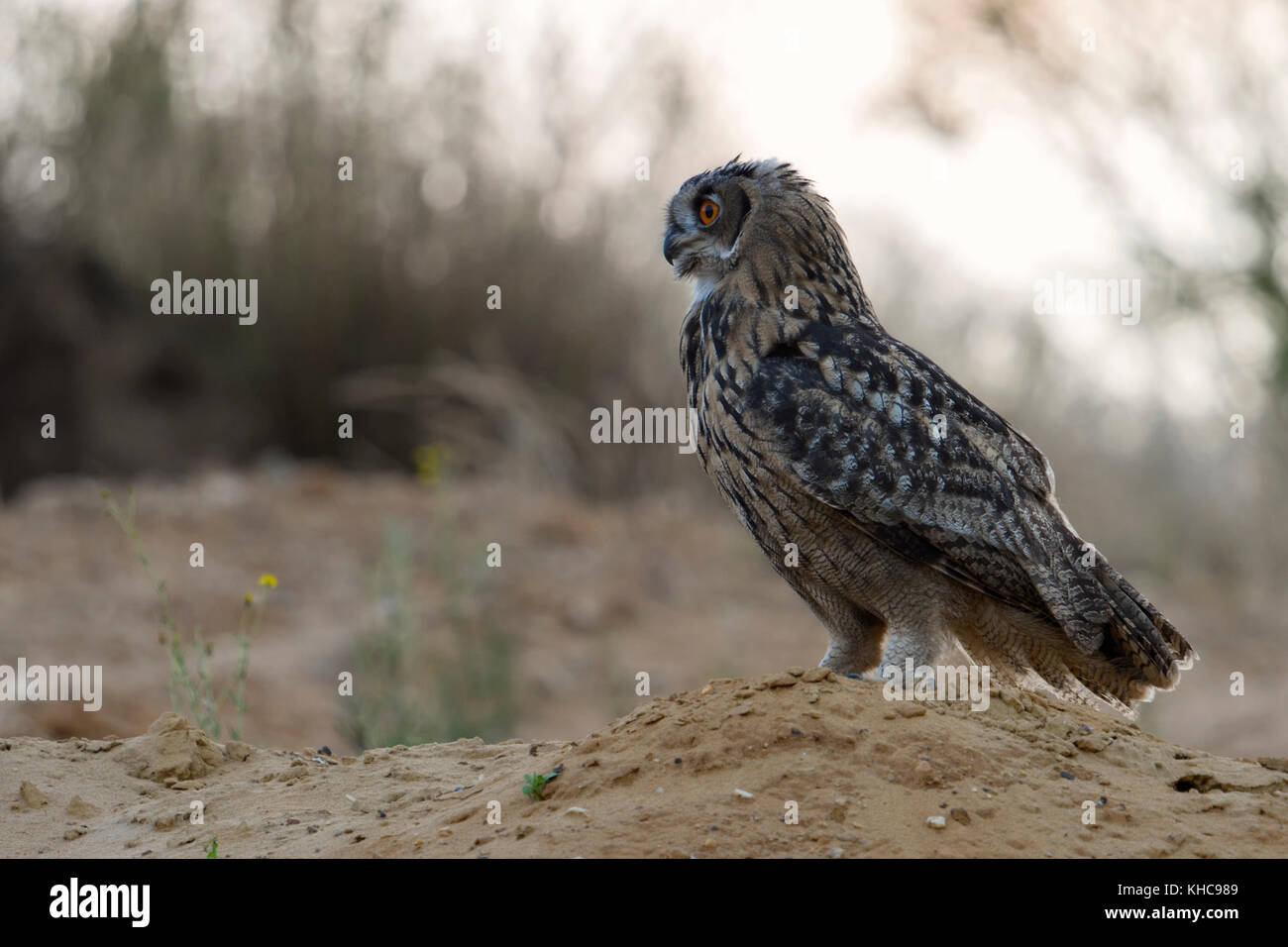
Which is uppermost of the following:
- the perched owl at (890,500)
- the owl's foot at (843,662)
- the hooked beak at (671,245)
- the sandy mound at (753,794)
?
the hooked beak at (671,245)

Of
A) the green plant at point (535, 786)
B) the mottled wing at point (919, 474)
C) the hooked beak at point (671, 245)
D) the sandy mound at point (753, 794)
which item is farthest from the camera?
the hooked beak at point (671, 245)

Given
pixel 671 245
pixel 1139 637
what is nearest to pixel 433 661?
pixel 671 245

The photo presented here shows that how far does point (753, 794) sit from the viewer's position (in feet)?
11.4

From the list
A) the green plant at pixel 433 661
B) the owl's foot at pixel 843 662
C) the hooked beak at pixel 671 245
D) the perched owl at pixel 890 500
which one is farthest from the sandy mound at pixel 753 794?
the hooked beak at pixel 671 245

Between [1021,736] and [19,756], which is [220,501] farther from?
[1021,736]

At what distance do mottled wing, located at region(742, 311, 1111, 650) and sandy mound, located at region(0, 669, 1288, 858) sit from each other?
411 mm

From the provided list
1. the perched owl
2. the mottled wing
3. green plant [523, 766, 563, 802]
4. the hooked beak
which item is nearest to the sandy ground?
the hooked beak

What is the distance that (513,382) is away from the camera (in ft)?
43.2

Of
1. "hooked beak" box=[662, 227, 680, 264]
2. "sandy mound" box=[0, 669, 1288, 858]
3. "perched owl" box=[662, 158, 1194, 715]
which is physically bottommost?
"sandy mound" box=[0, 669, 1288, 858]

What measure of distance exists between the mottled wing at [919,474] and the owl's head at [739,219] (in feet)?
1.76

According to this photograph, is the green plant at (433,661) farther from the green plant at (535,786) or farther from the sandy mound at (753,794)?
the green plant at (535,786)

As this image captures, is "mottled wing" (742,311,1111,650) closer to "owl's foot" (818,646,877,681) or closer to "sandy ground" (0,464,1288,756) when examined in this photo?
"owl's foot" (818,646,877,681)

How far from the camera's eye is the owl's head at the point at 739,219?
516 centimetres

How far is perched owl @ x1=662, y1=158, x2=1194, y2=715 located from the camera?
4516 mm
